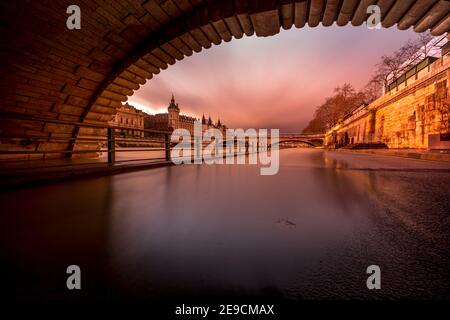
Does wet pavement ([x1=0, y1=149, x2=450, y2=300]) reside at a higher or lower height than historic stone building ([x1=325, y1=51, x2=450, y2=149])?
lower

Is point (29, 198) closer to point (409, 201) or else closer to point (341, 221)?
point (341, 221)

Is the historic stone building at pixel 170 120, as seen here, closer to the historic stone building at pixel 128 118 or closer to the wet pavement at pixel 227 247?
the historic stone building at pixel 128 118

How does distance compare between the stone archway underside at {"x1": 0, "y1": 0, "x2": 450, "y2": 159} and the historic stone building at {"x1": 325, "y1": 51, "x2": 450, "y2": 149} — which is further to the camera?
the historic stone building at {"x1": 325, "y1": 51, "x2": 450, "y2": 149}

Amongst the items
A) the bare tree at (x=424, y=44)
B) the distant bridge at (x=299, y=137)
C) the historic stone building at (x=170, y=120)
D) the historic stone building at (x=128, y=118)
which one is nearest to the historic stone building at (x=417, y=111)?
the bare tree at (x=424, y=44)

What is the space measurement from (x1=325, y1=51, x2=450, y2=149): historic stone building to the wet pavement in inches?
516

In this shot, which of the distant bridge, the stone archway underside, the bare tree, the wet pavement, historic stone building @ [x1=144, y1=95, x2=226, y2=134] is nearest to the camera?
the wet pavement

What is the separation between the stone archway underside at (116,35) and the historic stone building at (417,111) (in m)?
10.9

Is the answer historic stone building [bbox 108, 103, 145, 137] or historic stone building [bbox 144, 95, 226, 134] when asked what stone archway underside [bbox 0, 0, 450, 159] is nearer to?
historic stone building [bbox 108, 103, 145, 137]

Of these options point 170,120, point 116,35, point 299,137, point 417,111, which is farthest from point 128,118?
point 417,111

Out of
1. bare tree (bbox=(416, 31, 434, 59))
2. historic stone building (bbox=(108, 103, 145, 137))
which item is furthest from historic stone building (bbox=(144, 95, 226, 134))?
bare tree (bbox=(416, 31, 434, 59))

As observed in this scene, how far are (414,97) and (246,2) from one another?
18663mm

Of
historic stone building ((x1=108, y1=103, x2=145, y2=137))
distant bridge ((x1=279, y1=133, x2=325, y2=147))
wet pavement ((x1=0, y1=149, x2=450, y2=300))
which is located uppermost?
historic stone building ((x1=108, y1=103, x2=145, y2=137))

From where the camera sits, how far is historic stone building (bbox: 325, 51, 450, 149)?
12.5 m

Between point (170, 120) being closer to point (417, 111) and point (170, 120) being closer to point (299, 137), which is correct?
point (299, 137)
